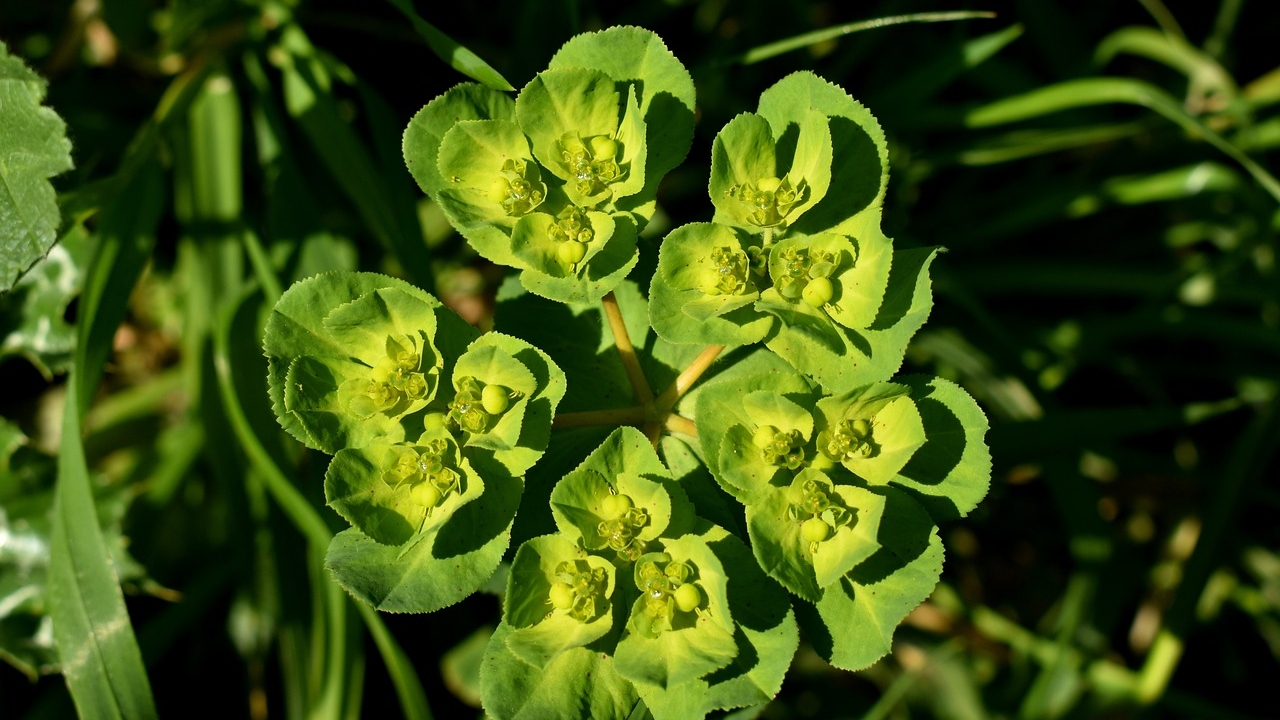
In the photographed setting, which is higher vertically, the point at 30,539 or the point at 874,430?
the point at 874,430

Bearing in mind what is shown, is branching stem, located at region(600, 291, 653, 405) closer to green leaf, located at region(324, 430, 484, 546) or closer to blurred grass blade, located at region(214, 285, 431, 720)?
green leaf, located at region(324, 430, 484, 546)

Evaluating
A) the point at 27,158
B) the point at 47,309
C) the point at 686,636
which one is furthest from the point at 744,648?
the point at 47,309

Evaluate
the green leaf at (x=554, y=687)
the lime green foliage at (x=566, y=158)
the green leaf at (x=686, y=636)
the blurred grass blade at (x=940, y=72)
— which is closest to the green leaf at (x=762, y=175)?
the lime green foliage at (x=566, y=158)

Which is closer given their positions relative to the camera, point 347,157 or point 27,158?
point 27,158

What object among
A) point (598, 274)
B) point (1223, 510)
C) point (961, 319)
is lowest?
point (1223, 510)

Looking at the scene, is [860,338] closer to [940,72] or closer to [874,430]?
[874,430]

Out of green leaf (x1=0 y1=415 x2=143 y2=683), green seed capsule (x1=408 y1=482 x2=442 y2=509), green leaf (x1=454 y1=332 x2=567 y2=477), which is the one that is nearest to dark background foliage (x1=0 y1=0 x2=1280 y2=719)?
green leaf (x1=0 y1=415 x2=143 y2=683)
